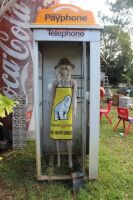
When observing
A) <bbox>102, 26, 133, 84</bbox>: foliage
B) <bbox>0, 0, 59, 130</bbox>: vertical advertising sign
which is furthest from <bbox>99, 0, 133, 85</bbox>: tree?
<bbox>0, 0, 59, 130</bbox>: vertical advertising sign

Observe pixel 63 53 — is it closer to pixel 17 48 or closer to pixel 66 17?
pixel 66 17

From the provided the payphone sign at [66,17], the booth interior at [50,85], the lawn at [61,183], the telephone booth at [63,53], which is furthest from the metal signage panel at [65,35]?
the lawn at [61,183]

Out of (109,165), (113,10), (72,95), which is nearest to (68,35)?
(72,95)

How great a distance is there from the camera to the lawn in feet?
17.1

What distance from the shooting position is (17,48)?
7930 millimetres

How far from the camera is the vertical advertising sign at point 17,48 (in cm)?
786

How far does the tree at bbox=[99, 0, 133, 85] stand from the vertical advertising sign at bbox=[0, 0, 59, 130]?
29376mm

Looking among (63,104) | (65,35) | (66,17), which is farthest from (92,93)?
(66,17)

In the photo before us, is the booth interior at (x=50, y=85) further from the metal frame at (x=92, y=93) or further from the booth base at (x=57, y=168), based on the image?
the metal frame at (x=92, y=93)

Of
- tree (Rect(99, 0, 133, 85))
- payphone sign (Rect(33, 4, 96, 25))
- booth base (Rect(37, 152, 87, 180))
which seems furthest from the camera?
tree (Rect(99, 0, 133, 85))

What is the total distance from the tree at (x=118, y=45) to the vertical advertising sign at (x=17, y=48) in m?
29.4

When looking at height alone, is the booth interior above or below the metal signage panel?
below

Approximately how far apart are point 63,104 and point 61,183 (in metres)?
1.42

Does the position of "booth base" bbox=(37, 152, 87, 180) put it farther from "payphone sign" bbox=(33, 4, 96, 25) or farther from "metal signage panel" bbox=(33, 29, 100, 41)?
"payphone sign" bbox=(33, 4, 96, 25)
